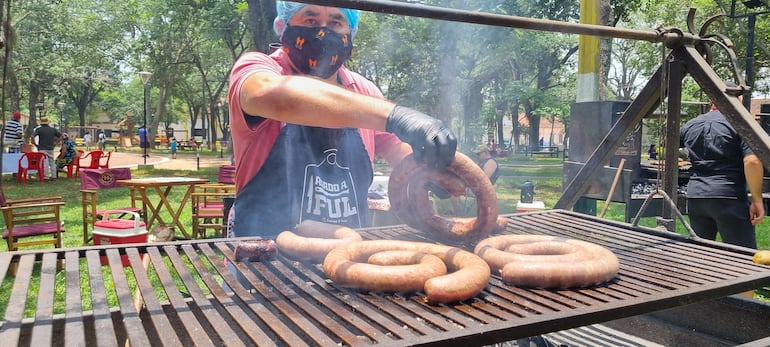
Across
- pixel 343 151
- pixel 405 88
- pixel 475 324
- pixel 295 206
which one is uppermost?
pixel 405 88

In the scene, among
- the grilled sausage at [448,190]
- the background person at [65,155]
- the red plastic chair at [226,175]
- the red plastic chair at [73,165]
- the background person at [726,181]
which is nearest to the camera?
the grilled sausage at [448,190]

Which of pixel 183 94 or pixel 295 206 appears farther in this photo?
pixel 183 94

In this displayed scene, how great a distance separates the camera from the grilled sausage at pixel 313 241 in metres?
2.19

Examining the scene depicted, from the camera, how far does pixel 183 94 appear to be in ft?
144

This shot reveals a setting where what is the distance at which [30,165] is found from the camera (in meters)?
15.4

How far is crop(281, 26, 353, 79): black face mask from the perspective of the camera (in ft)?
9.16

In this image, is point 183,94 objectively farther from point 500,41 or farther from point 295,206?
point 295,206

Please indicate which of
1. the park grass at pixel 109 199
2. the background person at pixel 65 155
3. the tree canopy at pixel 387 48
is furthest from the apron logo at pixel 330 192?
the background person at pixel 65 155

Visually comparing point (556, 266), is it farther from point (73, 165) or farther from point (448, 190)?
point (73, 165)

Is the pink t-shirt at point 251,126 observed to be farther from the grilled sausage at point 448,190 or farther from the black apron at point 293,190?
the grilled sausage at point 448,190

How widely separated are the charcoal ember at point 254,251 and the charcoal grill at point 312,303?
0.15 feet

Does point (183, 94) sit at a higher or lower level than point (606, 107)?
higher

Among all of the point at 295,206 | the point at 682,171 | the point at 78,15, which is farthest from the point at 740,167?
the point at 78,15

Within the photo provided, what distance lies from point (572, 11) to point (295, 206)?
13.8m
